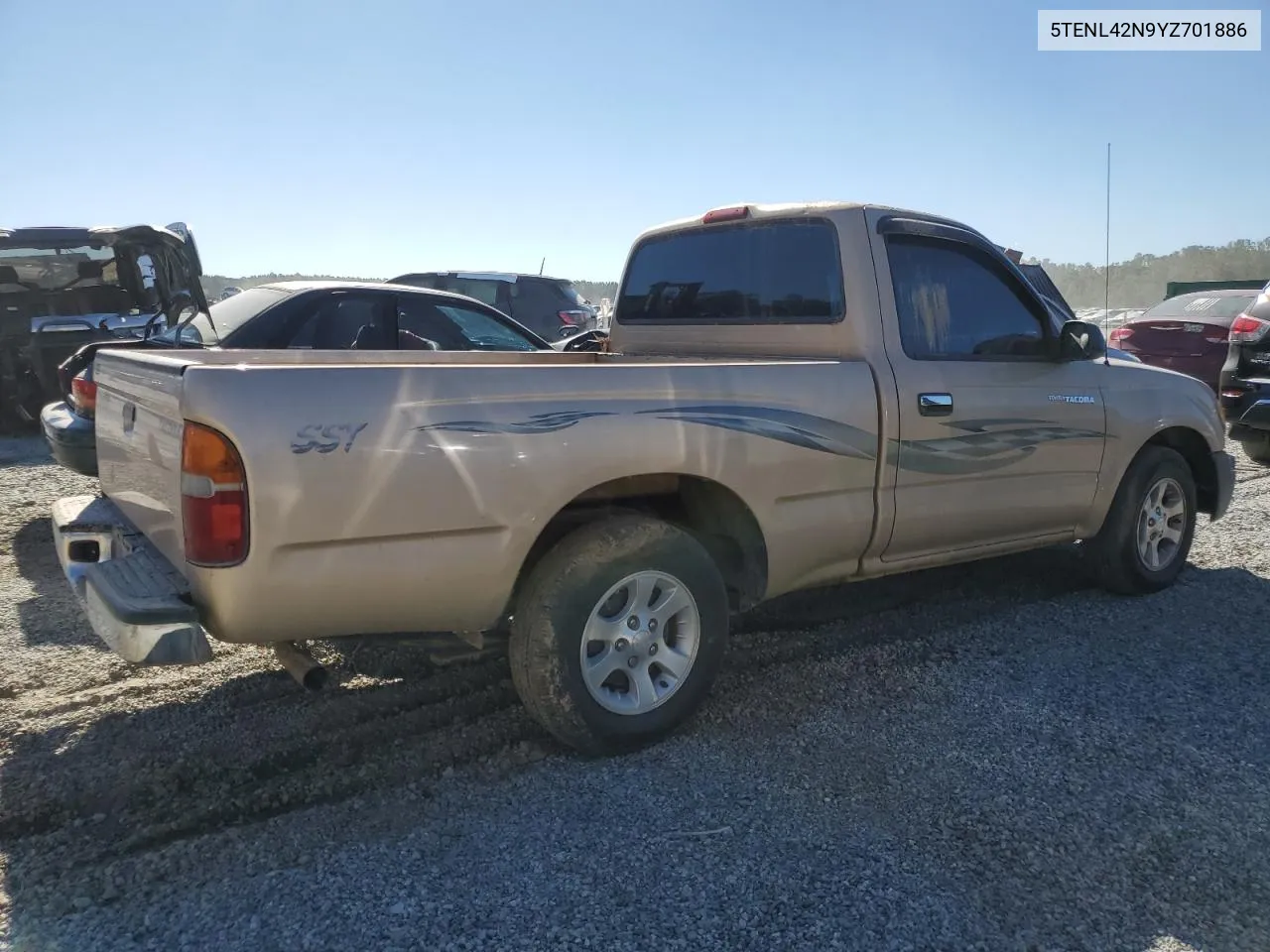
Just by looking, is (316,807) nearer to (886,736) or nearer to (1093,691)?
(886,736)

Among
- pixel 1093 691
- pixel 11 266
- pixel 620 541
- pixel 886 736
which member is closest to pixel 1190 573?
pixel 1093 691

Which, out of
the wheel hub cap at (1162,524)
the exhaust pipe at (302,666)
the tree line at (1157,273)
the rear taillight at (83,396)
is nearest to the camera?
the exhaust pipe at (302,666)

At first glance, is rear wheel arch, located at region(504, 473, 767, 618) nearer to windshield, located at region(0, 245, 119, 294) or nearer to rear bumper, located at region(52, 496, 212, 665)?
rear bumper, located at region(52, 496, 212, 665)

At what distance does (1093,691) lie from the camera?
12.8ft

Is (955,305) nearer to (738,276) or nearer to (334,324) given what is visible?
(738,276)

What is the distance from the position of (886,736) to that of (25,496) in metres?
6.88

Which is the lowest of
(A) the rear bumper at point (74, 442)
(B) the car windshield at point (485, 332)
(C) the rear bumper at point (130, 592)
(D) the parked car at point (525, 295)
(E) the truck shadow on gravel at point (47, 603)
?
(E) the truck shadow on gravel at point (47, 603)

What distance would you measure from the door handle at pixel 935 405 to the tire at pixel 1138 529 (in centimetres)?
156

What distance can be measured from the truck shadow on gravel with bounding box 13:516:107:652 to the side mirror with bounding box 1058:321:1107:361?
456cm

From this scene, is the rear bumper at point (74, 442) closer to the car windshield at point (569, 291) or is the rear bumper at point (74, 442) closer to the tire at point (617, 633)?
the tire at point (617, 633)

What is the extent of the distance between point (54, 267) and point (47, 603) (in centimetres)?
695

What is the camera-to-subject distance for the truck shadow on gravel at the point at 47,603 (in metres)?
4.43

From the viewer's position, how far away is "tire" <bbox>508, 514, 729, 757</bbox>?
10.4ft

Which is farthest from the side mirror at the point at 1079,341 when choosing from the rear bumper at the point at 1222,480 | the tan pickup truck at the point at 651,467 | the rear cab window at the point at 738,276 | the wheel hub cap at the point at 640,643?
the wheel hub cap at the point at 640,643
